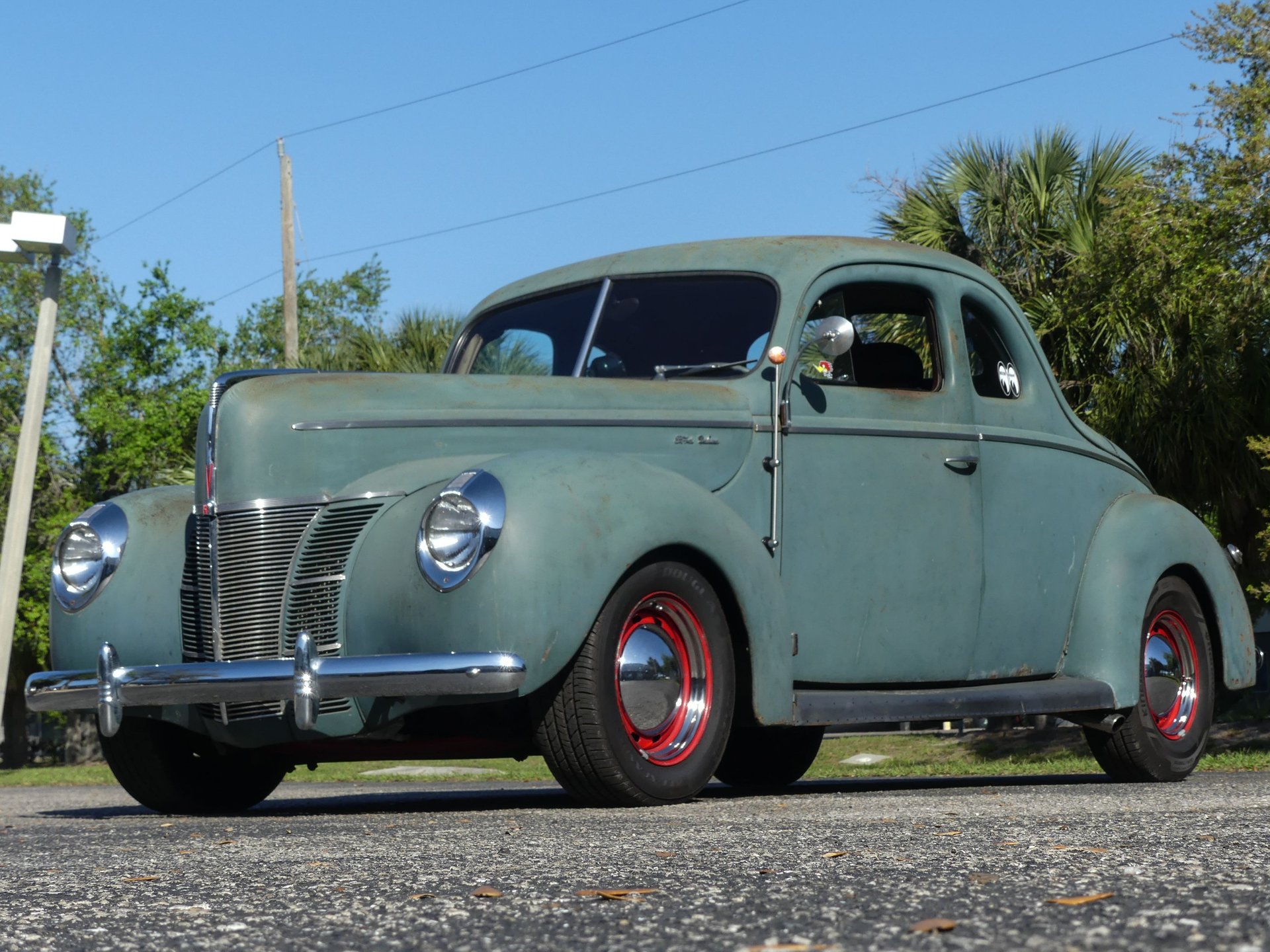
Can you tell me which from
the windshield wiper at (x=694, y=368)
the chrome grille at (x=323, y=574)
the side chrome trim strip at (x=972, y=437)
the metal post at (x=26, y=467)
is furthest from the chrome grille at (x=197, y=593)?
the metal post at (x=26, y=467)

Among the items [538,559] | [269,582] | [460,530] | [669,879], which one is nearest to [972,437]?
[538,559]

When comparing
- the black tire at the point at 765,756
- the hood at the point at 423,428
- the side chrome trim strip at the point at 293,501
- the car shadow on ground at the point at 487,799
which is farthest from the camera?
the black tire at the point at 765,756

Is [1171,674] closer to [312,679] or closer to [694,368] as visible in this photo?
[694,368]

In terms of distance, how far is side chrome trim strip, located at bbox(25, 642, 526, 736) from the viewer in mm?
4793

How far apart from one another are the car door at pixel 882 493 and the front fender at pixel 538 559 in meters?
0.77

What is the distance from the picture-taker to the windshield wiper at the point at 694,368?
20.5 feet

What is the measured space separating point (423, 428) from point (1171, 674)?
12.1ft

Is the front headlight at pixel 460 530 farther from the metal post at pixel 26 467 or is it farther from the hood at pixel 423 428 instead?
the metal post at pixel 26 467

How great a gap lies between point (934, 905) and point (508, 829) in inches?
77.2

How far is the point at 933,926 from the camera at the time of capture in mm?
2477

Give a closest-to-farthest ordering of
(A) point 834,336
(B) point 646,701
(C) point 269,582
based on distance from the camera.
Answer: (B) point 646,701
(C) point 269,582
(A) point 834,336

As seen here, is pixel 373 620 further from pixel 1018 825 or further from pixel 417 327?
pixel 417 327

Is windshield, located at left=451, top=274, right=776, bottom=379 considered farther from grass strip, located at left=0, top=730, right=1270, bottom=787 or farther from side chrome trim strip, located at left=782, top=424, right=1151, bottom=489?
grass strip, located at left=0, top=730, right=1270, bottom=787

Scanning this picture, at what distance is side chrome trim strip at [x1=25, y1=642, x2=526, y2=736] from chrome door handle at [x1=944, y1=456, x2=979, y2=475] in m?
2.45
